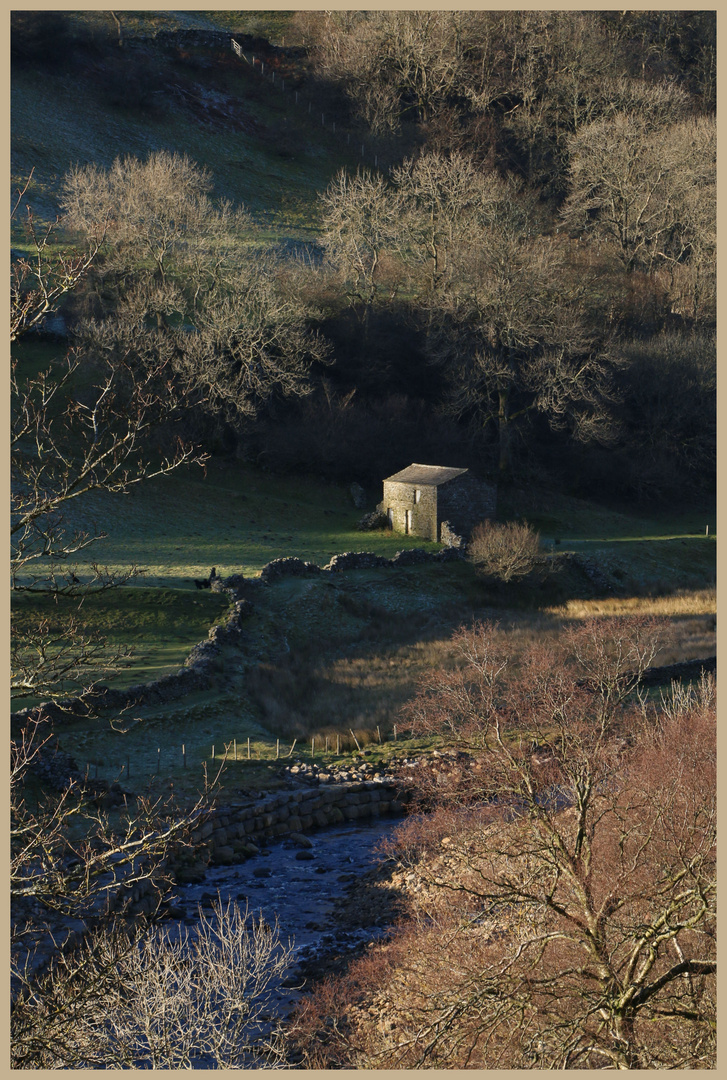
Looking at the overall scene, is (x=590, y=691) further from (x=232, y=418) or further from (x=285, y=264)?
(x=285, y=264)

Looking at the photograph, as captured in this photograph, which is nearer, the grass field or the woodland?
the woodland

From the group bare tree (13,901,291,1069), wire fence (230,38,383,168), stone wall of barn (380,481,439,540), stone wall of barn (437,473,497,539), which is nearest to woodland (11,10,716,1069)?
bare tree (13,901,291,1069)

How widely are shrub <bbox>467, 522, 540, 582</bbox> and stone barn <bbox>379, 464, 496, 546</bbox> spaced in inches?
80.1

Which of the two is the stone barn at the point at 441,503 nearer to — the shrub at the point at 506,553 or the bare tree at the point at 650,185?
the shrub at the point at 506,553

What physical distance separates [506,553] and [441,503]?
4.75 m

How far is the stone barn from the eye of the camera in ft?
140

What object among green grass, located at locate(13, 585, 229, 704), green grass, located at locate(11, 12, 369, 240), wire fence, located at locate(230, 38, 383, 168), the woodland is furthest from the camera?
wire fence, located at locate(230, 38, 383, 168)

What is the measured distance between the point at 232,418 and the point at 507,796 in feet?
109

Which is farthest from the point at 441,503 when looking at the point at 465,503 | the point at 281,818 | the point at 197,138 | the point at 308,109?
the point at 308,109

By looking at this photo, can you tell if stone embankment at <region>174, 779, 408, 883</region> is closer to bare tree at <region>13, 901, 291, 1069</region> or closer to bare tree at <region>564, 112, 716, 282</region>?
bare tree at <region>13, 901, 291, 1069</region>

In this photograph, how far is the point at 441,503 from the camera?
42750 millimetres

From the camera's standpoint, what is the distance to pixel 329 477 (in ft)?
173

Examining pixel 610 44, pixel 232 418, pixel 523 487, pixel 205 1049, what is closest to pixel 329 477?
pixel 232 418

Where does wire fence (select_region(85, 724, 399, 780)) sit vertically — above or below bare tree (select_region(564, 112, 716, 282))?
below
